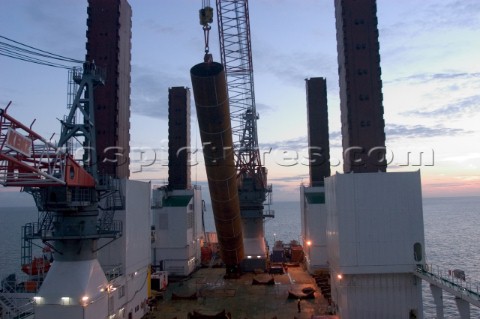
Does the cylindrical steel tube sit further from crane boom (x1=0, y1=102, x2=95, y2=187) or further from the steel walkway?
the steel walkway

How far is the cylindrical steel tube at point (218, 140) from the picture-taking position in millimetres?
26203

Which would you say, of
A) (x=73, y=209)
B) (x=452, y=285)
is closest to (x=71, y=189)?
(x=73, y=209)

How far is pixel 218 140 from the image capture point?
2986 centimetres

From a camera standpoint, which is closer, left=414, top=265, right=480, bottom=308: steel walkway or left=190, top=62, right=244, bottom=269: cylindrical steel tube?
left=414, top=265, right=480, bottom=308: steel walkway

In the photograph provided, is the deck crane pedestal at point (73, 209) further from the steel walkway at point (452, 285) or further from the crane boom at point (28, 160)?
the steel walkway at point (452, 285)

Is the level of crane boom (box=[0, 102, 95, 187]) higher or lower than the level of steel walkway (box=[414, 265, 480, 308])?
higher

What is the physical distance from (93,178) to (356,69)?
74.6 ft

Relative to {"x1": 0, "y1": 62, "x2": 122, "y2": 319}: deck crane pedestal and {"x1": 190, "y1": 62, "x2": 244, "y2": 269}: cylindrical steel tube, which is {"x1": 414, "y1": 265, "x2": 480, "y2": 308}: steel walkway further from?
{"x1": 0, "y1": 62, "x2": 122, "y2": 319}: deck crane pedestal

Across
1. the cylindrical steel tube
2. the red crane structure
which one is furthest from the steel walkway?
the red crane structure

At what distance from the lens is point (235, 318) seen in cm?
3453

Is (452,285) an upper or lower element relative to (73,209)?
lower

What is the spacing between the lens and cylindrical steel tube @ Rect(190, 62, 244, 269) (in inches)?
1032

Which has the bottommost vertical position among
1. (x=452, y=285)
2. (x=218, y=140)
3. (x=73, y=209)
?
(x=452, y=285)

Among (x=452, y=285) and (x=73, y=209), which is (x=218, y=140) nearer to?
(x=73, y=209)
